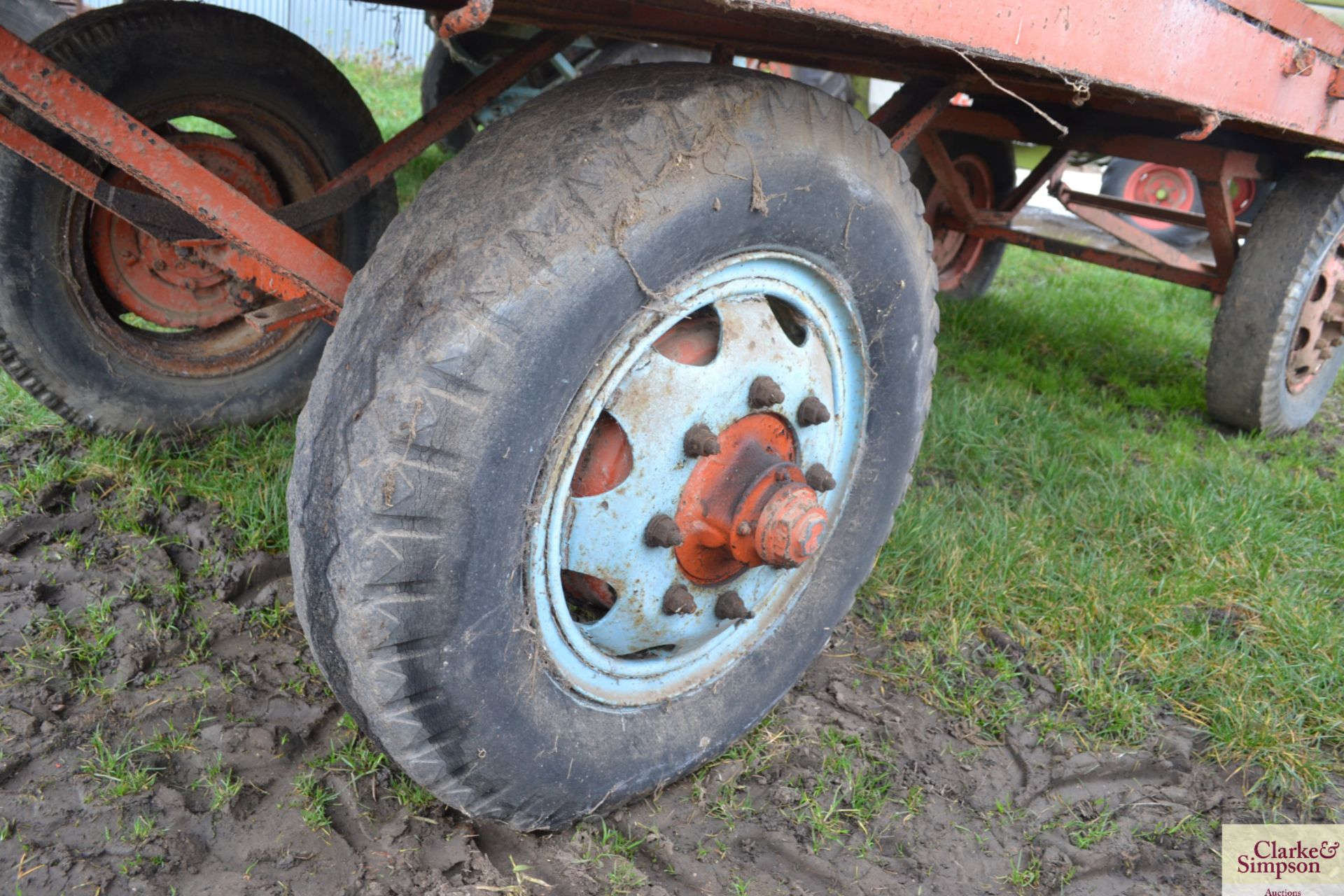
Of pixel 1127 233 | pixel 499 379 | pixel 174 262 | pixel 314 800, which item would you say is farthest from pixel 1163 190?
pixel 314 800

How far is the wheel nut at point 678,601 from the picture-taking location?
1.69m

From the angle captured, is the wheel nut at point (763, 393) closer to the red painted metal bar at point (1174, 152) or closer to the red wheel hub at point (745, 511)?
the red wheel hub at point (745, 511)

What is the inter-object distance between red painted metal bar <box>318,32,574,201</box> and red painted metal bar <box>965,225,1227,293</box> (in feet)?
7.46

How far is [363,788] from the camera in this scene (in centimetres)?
169

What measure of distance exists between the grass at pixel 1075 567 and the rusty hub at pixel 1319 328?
31 cm

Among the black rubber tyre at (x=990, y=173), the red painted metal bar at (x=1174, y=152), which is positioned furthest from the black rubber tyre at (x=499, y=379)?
the black rubber tyre at (x=990, y=173)

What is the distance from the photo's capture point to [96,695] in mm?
1830

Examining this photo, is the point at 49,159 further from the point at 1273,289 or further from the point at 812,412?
the point at 1273,289

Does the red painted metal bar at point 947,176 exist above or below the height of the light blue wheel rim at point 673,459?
above

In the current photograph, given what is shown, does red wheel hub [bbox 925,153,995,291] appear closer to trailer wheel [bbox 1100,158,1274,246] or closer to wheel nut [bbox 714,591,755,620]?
trailer wheel [bbox 1100,158,1274,246]

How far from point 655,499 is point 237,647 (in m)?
1.04

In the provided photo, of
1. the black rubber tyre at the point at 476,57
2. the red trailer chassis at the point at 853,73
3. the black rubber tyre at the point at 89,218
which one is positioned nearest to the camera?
the red trailer chassis at the point at 853,73

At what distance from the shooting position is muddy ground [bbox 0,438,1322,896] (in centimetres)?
155

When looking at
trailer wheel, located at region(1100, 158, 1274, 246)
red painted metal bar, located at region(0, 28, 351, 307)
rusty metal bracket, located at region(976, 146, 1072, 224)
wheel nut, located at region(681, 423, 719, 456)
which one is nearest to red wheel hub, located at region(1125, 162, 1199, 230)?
trailer wheel, located at region(1100, 158, 1274, 246)
